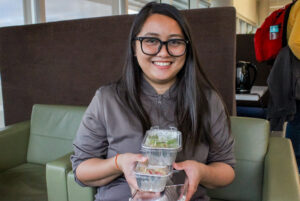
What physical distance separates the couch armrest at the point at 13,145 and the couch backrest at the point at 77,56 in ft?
1.40

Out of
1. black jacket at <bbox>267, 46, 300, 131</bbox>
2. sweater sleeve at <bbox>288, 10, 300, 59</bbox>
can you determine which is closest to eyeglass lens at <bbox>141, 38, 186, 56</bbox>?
sweater sleeve at <bbox>288, 10, 300, 59</bbox>

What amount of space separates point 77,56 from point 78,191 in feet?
4.20

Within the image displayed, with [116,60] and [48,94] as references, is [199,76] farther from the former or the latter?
[48,94]

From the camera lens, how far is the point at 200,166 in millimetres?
873

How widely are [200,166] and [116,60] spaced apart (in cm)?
140

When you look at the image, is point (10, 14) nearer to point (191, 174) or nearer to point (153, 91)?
point (153, 91)

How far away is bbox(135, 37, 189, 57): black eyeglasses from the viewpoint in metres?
0.99

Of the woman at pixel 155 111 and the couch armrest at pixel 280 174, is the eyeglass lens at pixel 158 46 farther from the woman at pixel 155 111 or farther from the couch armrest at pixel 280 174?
the couch armrest at pixel 280 174

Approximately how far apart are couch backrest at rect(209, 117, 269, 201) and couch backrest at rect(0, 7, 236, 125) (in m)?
0.30

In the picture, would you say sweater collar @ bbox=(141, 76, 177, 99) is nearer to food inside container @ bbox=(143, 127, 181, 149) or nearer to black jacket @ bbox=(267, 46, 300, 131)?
food inside container @ bbox=(143, 127, 181, 149)

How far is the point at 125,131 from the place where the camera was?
40.7 inches

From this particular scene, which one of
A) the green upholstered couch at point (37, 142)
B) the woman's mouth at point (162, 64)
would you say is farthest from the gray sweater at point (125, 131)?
the green upholstered couch at point (37, 142)

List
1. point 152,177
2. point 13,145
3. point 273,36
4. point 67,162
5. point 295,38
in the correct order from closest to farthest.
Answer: point 152,177
point 67,162
point 295,38
point 13,145
point 273,36

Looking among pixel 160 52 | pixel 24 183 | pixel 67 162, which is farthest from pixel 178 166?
pixel 24 183
